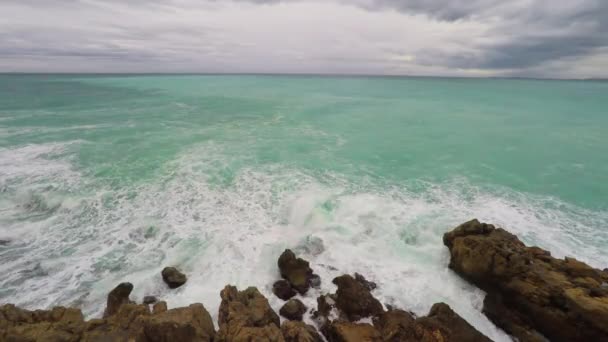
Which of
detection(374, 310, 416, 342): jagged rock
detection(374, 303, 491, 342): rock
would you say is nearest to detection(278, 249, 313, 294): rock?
detection(374, 303, 491, 342): rock

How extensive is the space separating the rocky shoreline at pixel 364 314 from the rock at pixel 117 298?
3 centimetres

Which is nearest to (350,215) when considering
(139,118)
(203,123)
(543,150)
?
(543,150)

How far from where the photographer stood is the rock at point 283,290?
36.0ft

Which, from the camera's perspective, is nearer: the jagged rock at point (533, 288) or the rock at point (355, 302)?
the jagged rock at point (533, 288)

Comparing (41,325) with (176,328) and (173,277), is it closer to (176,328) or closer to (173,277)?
(176,328)

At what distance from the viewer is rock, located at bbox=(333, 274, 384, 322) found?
980cm

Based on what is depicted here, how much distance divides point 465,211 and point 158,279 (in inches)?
664

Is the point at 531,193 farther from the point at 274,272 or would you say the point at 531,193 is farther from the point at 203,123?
the point at 203,123

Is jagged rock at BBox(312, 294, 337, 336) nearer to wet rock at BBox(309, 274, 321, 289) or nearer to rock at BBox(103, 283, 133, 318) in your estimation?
wet rock at BBox(309, 274, 321, 289)

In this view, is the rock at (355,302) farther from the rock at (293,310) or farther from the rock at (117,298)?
the rock at (117,298)

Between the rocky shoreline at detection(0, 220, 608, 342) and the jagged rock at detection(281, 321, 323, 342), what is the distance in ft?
0.08

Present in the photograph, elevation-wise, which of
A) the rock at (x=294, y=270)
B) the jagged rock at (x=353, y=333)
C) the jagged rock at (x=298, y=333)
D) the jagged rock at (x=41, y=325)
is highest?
the jagged rock at (x=41, y=325)

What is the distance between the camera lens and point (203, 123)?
40625mm

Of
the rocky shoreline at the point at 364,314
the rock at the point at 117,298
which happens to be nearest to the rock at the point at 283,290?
the rocky shoreline at the point at 364,314
